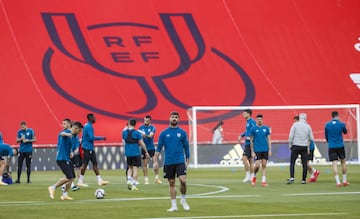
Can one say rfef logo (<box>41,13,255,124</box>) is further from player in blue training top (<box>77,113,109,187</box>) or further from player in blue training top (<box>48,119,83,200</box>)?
player in blue training top (<box>48,119,83,200</box>)

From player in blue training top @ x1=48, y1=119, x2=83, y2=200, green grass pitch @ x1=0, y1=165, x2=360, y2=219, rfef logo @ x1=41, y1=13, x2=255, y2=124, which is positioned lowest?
green grass pitch @ x1=0, y1=165, x2=360, y2=219

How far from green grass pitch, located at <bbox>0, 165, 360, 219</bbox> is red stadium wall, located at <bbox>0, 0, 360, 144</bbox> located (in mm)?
17340

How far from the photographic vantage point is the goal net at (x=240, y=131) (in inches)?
1741

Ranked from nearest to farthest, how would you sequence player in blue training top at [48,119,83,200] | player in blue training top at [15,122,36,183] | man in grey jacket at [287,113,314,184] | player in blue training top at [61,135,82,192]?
player in blue training top at [48,119,83,200] < player in blue training top at [61,135,82,192] < man in grey jacket at [287,113,314,184] < player in blue training top at [15,122,36,183]

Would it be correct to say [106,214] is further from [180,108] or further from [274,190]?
[180,108]

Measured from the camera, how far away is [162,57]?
167ft

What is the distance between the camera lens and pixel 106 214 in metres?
18.5

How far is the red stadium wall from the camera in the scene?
4797 cm

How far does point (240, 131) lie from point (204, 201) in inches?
962

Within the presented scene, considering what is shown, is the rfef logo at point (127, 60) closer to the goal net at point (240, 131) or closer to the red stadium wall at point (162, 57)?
the red stadium wall at point (162, 57)


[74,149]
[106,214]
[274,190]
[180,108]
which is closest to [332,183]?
[274,190]

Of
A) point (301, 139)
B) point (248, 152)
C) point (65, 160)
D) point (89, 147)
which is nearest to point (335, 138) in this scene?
point (301, 139)

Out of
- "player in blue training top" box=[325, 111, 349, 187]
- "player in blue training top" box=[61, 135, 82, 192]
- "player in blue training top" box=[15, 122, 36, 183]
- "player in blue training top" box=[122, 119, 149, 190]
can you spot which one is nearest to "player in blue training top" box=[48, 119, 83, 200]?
"player in blue training top" box=[61, 135, 82, 192]

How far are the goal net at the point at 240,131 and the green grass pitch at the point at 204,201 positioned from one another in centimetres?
1321
